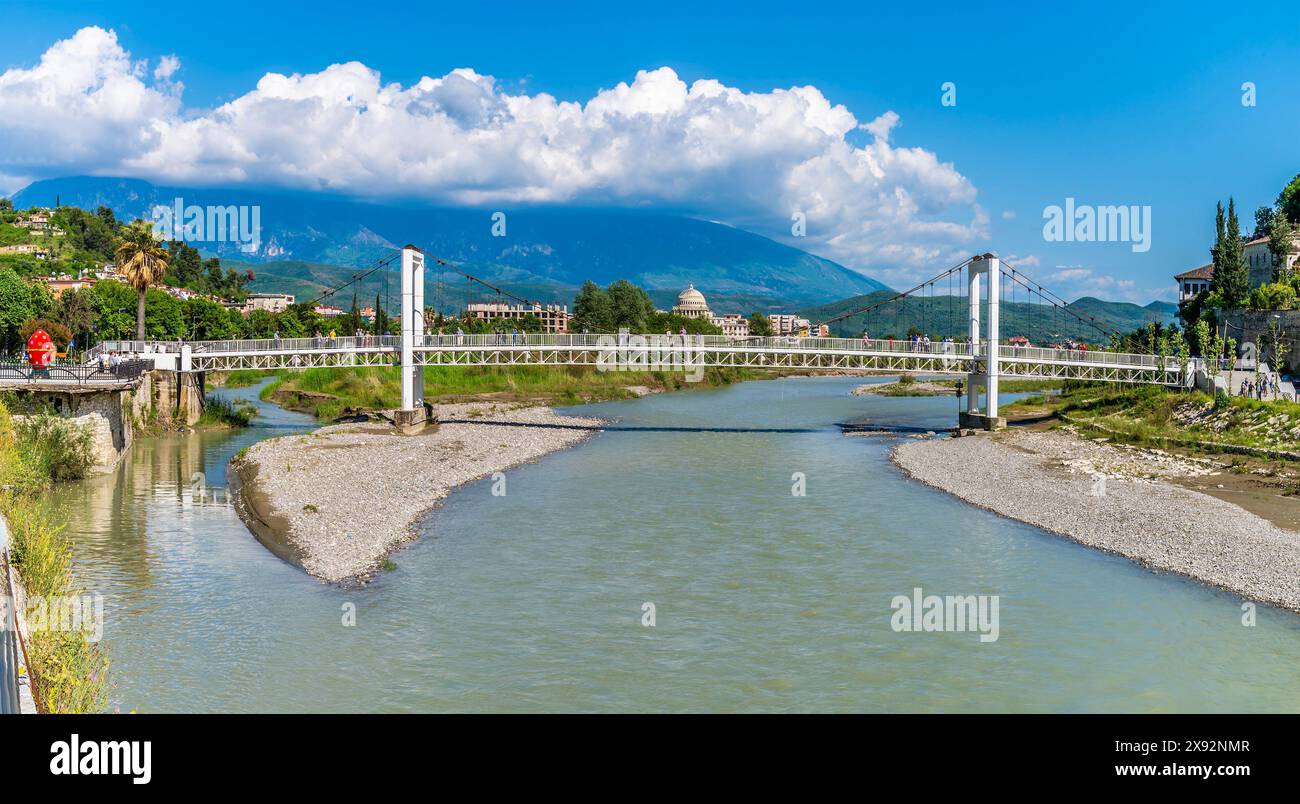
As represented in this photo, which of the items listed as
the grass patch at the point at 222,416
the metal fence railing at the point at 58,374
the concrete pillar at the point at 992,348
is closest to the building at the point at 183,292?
the grass patch at the point at 222,416

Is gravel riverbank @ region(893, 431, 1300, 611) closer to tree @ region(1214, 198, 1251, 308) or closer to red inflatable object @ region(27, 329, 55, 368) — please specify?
tree @ region(1214, 198, 1251, 308)

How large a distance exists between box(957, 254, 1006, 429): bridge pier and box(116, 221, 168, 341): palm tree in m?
49.4

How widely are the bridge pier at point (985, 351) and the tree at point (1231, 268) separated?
21.4 meters

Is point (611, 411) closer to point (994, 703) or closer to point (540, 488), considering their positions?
point (540, 488)

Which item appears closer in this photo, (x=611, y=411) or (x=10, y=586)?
(x=10, y=586)

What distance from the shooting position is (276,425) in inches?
2199

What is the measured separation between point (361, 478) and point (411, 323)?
71.1 ft

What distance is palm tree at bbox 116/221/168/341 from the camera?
178 ft

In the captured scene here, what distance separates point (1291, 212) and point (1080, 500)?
59.4 metres

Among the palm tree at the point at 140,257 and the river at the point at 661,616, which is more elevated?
the palm tree at the point at 140,257

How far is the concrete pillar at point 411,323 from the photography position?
53.2 metres

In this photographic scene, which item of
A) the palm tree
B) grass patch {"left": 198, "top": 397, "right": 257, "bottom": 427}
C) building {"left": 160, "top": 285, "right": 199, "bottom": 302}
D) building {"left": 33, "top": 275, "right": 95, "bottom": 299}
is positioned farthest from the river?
building {"left": 160, "top": 285, "right": 199, "bottom": 302}

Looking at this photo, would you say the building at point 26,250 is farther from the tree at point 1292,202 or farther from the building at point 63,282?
the tree at point 1292,202
